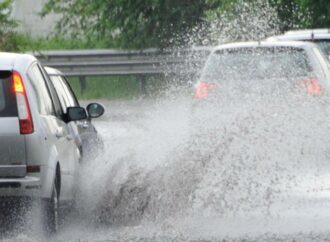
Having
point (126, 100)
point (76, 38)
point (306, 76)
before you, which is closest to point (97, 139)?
point (306, 76)

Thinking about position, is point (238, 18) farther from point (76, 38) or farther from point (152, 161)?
point (152, 161)

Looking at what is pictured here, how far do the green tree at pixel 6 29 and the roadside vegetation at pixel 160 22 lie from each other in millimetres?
1255

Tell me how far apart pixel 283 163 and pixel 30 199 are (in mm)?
3985

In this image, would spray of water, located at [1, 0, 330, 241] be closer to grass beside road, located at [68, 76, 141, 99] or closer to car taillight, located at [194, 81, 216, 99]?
car taillight, located at [194, 81, 216, 99]

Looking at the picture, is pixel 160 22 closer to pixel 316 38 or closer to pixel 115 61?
pixel 115 61

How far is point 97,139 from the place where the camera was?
14109 millimetres

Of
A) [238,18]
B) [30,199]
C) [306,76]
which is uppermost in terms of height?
[30,199]

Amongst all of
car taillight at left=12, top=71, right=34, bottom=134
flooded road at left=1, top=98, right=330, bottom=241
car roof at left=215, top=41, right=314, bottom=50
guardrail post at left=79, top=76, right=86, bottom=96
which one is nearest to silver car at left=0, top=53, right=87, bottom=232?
car taillight at left=12, top=71, right=34, bottom=134

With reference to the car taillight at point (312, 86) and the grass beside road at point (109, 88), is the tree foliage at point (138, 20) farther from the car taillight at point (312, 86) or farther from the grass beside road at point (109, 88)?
the car taillight at point (312, 86)

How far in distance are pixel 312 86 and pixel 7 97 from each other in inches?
296

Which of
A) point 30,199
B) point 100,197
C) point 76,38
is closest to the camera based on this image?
point 30,199

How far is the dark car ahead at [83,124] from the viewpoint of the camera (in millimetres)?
13227

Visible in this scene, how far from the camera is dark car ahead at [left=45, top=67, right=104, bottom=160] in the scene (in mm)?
13227

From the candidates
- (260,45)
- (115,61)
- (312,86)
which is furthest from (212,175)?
(115,61)
